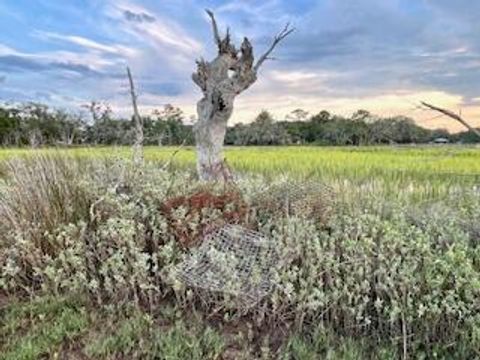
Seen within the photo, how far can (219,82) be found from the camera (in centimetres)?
1109

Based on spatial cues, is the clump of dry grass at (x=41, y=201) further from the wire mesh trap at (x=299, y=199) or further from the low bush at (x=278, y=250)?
the wire mesh trap at (x=299, y=199)

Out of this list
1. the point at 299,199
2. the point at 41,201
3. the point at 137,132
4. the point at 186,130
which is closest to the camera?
the point at 41,201

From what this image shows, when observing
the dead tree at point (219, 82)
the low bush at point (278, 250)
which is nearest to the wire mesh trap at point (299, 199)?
the low bush at point (278, 250)

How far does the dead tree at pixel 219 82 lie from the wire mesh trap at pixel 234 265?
16.3 feet

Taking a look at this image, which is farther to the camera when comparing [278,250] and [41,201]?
[41,201]

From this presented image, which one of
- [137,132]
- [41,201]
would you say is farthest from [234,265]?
[137,132]

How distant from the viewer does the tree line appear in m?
11.6

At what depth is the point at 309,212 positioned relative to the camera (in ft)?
21.3

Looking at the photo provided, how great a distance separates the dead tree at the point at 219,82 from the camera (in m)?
11.1

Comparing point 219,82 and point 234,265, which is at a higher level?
point 219,82

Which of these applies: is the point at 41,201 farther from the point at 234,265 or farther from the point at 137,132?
the point at 137,132

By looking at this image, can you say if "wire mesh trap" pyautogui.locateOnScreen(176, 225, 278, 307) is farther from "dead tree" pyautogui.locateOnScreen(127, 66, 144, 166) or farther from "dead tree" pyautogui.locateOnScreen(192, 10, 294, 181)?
"dead tree" pyautogui.locateOnScreen(192, 10, 294, 181)

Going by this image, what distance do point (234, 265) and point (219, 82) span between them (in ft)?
20.4

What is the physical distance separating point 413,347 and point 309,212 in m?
1.99
